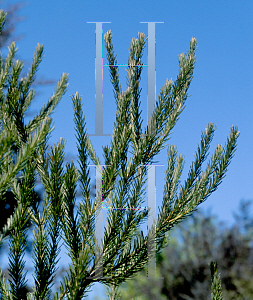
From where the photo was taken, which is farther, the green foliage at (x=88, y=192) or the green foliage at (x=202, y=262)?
the green foliage at (x=202, y=262)

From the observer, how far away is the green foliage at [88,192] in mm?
1739

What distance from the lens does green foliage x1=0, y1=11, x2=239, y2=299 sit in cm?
174

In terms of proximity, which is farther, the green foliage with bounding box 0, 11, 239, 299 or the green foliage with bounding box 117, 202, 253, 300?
the green foliage with bounding box 117, 202, 253, 300

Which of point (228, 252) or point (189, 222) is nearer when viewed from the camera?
point (228, 252)

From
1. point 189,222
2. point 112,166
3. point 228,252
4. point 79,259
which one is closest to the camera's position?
point 79,259

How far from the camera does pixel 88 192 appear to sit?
1.86 meters

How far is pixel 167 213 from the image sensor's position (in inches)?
79.4

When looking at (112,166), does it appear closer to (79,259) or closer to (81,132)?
(81,132)

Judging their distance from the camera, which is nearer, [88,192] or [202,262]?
[88,192]

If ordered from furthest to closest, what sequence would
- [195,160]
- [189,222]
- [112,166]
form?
[189,222]
[195,160]
[112,166]

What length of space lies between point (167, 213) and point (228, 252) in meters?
3.60

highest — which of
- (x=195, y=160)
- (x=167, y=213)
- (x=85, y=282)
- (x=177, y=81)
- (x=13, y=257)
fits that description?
(x=177, y=81)

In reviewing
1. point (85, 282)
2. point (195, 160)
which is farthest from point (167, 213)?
point (85, 282)

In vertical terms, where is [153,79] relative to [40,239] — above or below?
above
